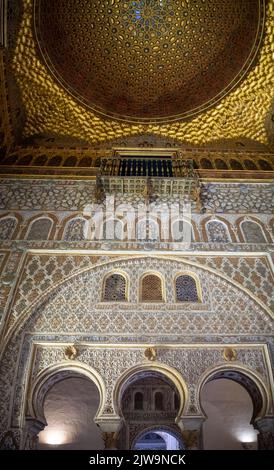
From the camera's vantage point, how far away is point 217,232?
6832 millimetres

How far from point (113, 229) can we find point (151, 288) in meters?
1.38

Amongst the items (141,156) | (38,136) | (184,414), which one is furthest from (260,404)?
(38,136)

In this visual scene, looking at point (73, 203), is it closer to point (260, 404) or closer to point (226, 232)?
point (226, 232)

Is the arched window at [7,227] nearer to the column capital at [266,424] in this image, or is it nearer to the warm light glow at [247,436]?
the column capital at [266,424]

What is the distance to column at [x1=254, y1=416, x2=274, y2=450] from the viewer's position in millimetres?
4777

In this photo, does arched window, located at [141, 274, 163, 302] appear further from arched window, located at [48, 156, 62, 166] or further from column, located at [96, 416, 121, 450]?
arched window, located at [48, 156, 62, 166]

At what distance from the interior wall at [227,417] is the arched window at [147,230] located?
12.7 feet

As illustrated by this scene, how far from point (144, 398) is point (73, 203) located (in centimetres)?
437

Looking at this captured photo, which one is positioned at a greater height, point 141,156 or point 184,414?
point 141,156

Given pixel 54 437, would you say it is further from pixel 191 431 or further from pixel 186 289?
pixel 186 289

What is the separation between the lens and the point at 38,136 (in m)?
8.68

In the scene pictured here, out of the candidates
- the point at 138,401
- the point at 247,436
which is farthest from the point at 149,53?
the point at 247,436

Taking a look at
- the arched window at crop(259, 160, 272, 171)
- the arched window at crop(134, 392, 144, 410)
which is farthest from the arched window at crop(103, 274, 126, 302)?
the arched window at crop(259, 160, 272, 171)

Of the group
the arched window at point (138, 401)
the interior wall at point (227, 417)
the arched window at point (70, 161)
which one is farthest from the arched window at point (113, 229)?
the interior wall at point (227, 417)
